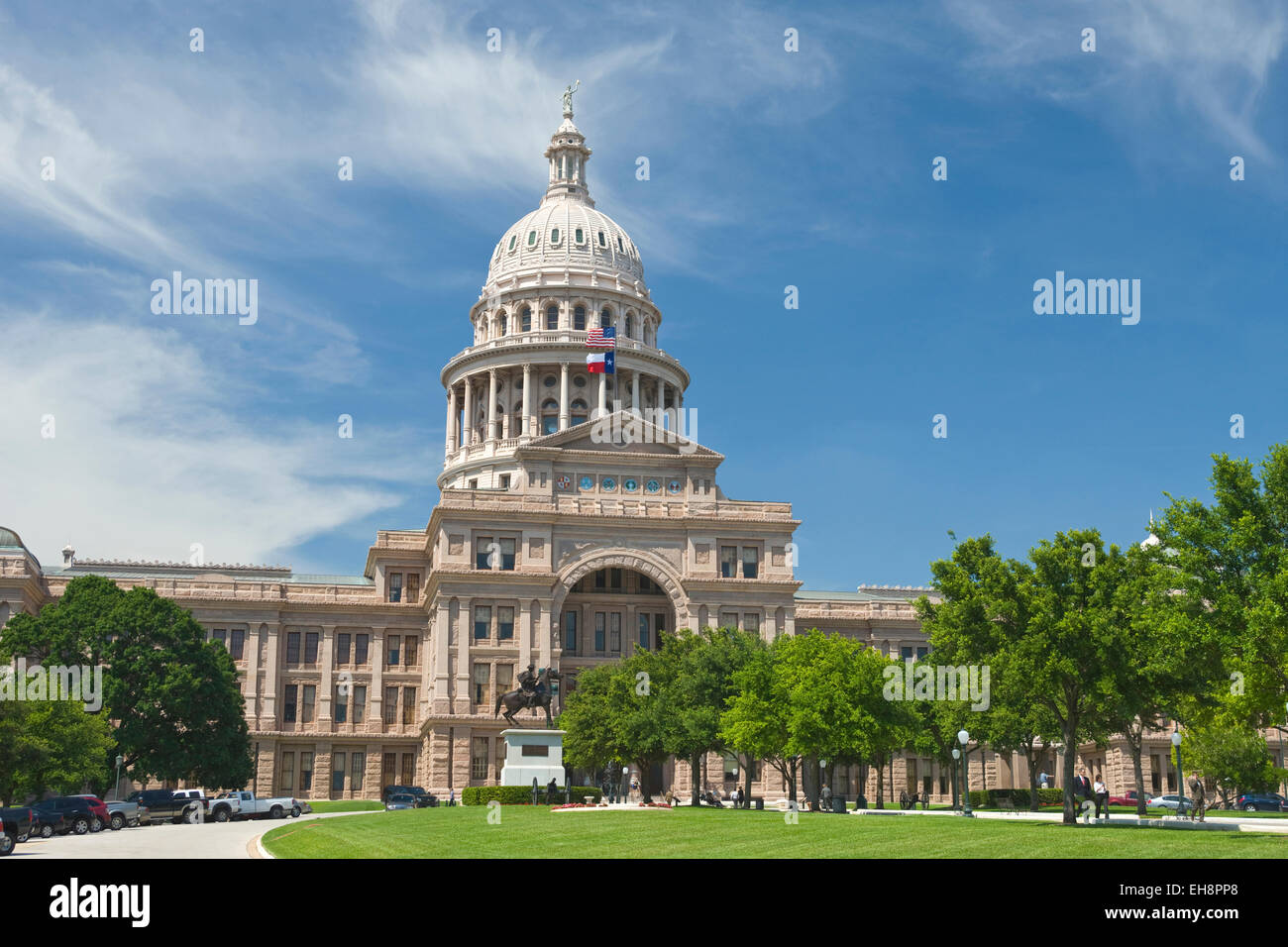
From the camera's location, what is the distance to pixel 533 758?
6869 centimetres

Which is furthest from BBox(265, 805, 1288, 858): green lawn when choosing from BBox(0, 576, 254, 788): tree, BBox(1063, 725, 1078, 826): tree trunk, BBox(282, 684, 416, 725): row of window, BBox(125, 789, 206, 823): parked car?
BBox(282, 684, 416, 725): row of window

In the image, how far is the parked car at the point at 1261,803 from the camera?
87994 mm

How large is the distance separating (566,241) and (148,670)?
65.9 meters

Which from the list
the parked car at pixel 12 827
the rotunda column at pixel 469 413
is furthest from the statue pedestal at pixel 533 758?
the rotunda column at pixel 469 413

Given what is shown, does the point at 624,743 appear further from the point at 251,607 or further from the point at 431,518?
the point at 251,607

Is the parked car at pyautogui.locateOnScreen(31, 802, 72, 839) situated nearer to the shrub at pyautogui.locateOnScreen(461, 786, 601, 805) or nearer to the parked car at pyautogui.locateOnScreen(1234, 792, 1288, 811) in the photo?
the shrub at pyautogui.locateOnScreen(461, 786, 601, 805)

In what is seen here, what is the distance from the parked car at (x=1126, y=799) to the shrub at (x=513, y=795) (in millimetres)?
43487

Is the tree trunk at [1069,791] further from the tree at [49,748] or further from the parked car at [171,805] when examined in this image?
the tree at [49,748]

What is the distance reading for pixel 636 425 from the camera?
99125mm

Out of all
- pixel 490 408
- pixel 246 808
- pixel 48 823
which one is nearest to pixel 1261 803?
pixel 246 808

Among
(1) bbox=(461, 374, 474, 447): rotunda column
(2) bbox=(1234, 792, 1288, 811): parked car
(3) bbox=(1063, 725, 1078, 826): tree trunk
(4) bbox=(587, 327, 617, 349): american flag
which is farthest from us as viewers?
(1) bbox=(461, 374, 474, 447): rotunda column

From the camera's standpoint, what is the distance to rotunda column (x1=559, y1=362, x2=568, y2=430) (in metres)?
119

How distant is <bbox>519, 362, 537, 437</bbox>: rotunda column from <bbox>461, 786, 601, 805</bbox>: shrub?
50077 millimetres

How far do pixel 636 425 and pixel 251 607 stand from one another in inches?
1283
